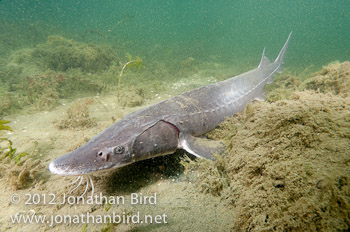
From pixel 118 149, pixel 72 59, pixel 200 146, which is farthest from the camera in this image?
pixel 72 59

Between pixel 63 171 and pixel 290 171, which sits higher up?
pixel 63 171

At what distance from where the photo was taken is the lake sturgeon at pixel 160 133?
2186mm

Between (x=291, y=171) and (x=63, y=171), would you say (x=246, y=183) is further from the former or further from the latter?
(x=63, y=171)

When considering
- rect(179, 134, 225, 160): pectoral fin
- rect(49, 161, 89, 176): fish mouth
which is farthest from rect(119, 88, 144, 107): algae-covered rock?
rect(49, 161, 89, 176): fish mouth

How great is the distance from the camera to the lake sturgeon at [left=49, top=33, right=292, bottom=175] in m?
2.19

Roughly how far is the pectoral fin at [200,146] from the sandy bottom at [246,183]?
15 cm

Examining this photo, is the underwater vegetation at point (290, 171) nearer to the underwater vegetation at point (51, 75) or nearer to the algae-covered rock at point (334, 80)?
the algae-covered rock at point (334, 80)

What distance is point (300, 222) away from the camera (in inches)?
52.9

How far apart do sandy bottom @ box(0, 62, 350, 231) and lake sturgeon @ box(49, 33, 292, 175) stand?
1.37 ft

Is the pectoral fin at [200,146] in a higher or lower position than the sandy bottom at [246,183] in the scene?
higher

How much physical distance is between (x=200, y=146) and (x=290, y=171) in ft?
4.95

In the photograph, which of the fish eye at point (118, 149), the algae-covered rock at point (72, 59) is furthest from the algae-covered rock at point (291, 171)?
the algae-covered rock at point (72, 59)

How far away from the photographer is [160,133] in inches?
109

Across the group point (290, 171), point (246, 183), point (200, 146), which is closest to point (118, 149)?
point (200, 146)
